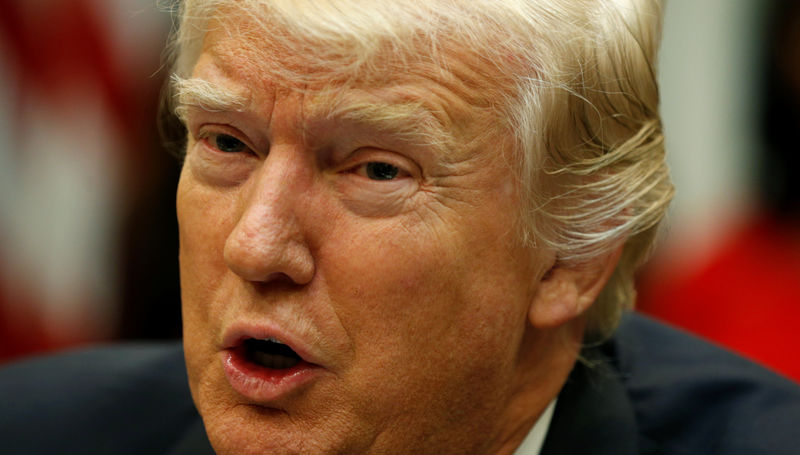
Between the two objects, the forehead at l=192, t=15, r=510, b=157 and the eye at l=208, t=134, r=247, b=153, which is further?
the eye at l=208, t=134, r=247, b=153

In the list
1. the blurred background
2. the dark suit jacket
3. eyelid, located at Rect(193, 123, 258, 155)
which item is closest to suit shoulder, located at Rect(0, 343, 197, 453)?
the dark suit jacket

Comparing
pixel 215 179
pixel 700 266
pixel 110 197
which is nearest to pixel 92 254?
A: pixel 110 197

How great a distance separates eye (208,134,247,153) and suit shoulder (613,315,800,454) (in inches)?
36.6

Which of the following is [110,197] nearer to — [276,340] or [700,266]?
[700,266]

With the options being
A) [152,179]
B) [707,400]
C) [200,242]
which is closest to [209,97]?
[200,242]

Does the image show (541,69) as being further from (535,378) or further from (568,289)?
(535,378)

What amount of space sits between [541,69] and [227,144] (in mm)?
542

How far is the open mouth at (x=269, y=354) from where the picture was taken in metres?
1.71

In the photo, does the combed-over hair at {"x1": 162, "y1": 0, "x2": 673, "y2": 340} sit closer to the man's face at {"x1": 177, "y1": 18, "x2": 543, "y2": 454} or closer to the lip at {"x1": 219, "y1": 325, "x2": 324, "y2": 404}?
the man's face at {"x1": 177, "y1": 18, "x2": 543, "y2": 454}

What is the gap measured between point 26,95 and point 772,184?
3.08 metres

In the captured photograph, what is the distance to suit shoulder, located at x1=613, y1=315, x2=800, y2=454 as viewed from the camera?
1.92 m

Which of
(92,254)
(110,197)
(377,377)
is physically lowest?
(92,254)

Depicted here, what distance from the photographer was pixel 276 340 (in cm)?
161

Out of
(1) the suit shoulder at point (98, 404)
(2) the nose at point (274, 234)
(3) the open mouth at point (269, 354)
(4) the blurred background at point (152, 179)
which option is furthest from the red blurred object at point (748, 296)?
(2) the nose at point (274, 234)
